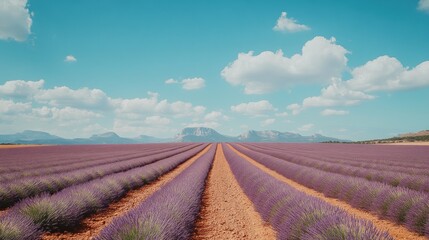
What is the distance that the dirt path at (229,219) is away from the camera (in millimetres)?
5270

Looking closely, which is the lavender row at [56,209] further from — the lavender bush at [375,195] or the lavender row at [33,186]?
the lavender bush at [375,195]

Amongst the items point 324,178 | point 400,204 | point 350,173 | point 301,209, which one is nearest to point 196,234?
point 301,209

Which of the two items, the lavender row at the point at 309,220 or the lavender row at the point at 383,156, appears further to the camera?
the lavender row at the point at 383,156

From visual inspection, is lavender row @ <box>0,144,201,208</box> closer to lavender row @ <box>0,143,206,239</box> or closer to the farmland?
the farmland

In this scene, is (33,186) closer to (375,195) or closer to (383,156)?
(375,195)

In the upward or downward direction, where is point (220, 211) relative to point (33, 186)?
downward

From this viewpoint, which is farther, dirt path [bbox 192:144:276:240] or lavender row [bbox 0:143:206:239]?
dirt path [bbox 192:144:276:240]

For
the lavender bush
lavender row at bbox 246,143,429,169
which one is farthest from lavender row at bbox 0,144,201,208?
lavender row at bbox 246,143,429,169

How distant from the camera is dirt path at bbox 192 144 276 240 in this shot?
17.3ft

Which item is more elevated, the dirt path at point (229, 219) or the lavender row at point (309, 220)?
the lavender row at point (309, 220)

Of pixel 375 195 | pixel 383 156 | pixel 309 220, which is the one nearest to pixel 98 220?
pixel 309 220

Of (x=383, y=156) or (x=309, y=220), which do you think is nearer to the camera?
(x=309, y=220)

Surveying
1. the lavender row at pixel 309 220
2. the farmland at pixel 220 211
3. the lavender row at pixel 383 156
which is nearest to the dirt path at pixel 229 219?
the farmland at pixel 220 211

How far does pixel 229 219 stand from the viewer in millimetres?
6406
